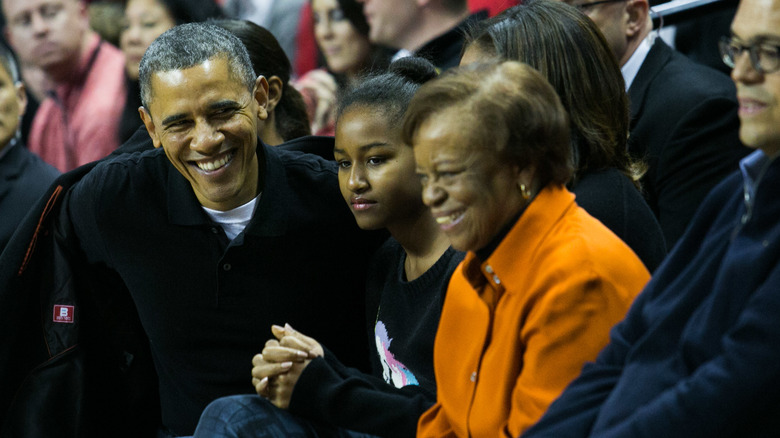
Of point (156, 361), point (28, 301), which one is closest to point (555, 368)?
point (156, 361)

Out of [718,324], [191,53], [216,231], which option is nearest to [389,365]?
[216,231]

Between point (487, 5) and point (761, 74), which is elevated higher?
point (761, 74)

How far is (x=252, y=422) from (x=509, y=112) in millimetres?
746

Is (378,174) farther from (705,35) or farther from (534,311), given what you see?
(705,35)

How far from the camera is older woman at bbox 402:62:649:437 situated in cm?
137

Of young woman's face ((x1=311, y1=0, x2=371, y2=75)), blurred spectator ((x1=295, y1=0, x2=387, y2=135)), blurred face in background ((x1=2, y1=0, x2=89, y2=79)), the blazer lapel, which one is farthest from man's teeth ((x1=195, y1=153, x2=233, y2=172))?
blurred face in background ((x1=2, y1=0, x2=89, y2=79))

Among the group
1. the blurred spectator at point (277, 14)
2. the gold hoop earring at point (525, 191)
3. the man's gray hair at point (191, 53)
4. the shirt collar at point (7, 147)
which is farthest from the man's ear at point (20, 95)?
the gold hoop earring at point (525, 191)

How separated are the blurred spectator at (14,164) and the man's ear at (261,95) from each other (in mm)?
1261

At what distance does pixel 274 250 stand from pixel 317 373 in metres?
0.43

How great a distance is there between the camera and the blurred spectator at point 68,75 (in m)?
4.48

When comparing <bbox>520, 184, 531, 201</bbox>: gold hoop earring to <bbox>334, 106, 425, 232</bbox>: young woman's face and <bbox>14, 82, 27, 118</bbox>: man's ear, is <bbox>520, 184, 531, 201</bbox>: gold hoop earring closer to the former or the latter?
<bbox>334, 106, 425, 232</bbox>: young woman's face

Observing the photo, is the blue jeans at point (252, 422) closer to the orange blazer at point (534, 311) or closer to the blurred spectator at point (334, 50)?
the orange blazer at point (534, 311)

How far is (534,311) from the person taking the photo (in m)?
1.38

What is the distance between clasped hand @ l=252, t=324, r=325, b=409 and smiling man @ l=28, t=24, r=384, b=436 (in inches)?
12.4
